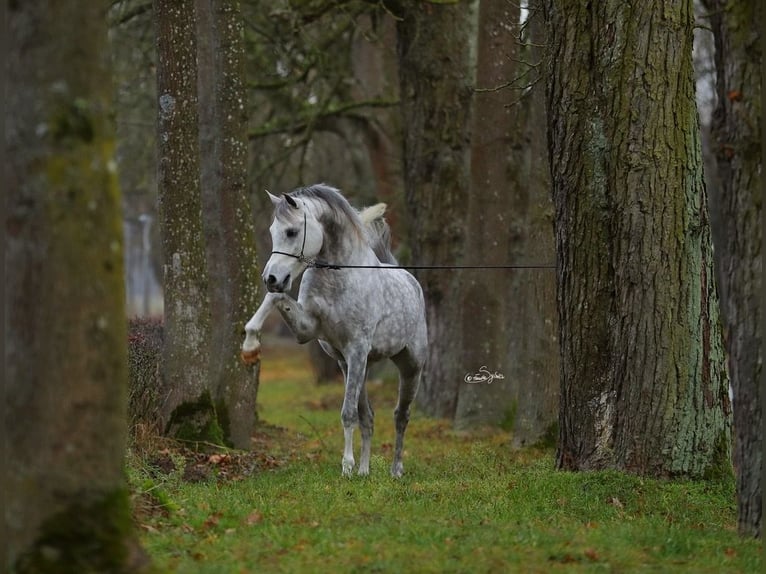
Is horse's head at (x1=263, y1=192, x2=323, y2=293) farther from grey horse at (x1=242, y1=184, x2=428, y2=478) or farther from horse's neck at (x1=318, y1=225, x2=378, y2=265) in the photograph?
horse's neck at (x1=318, y1=225, x2=378, y2=265)

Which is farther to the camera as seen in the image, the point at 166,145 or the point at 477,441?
the point at 477,441

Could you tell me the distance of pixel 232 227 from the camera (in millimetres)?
12695

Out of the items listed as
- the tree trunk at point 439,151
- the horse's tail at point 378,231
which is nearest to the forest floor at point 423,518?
the horse's tail at point 378,231

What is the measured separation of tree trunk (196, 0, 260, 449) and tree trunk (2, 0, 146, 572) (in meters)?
6.96

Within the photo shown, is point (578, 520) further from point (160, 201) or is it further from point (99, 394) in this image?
point (160, 201)

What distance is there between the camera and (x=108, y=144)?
5.42 meters

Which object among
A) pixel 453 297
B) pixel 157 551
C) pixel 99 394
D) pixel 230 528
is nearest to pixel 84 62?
pixel 99 394

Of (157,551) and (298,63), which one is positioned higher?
(298,63)

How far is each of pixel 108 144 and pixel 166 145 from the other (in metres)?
6.29

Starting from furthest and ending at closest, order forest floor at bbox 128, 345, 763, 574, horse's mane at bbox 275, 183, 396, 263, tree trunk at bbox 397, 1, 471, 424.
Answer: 1. tree trunk at bbox 397, 1, 471, 424
2. horse's mane at bbox 275, 183, 396, 263
3. forest floor at bbox 128, 345, 763, 574

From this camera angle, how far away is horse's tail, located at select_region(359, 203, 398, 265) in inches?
460

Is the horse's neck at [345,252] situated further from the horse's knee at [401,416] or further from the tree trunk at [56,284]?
the tree trunk at [56,284]
